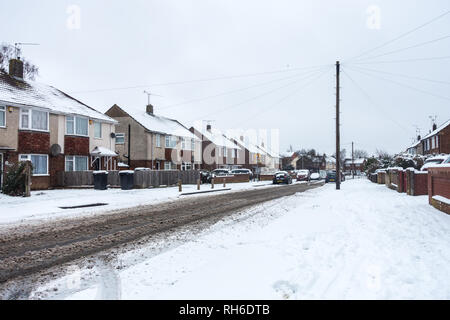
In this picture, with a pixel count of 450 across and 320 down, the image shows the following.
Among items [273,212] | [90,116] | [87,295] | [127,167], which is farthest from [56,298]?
[127,167]

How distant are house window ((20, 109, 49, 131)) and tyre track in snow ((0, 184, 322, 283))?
13.8 m

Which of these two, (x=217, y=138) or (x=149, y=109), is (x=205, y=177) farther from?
(x=217, y=138)

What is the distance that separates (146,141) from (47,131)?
47.7 ft

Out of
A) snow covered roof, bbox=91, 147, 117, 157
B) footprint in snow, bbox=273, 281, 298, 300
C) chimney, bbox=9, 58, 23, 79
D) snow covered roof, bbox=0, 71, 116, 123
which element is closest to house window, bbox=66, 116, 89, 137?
snow covered roof, bbox=0, 71, 116, 123

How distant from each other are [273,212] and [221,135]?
55.5 m

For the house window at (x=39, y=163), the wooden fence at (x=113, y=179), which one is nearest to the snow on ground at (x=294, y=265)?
the wooden fence at (x=113, y=179)

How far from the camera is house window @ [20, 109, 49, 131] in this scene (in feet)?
70.0

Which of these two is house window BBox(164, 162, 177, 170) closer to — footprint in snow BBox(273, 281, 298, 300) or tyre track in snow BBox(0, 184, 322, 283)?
tyre track in snow BBox(0, 184, 322, 283)

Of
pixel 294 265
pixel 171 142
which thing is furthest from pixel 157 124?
pixel 294 265

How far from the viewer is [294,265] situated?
5.20 metres

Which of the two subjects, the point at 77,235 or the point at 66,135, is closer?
the point at 77,235

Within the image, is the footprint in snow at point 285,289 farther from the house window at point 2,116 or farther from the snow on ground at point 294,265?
the house window at point 2,116
